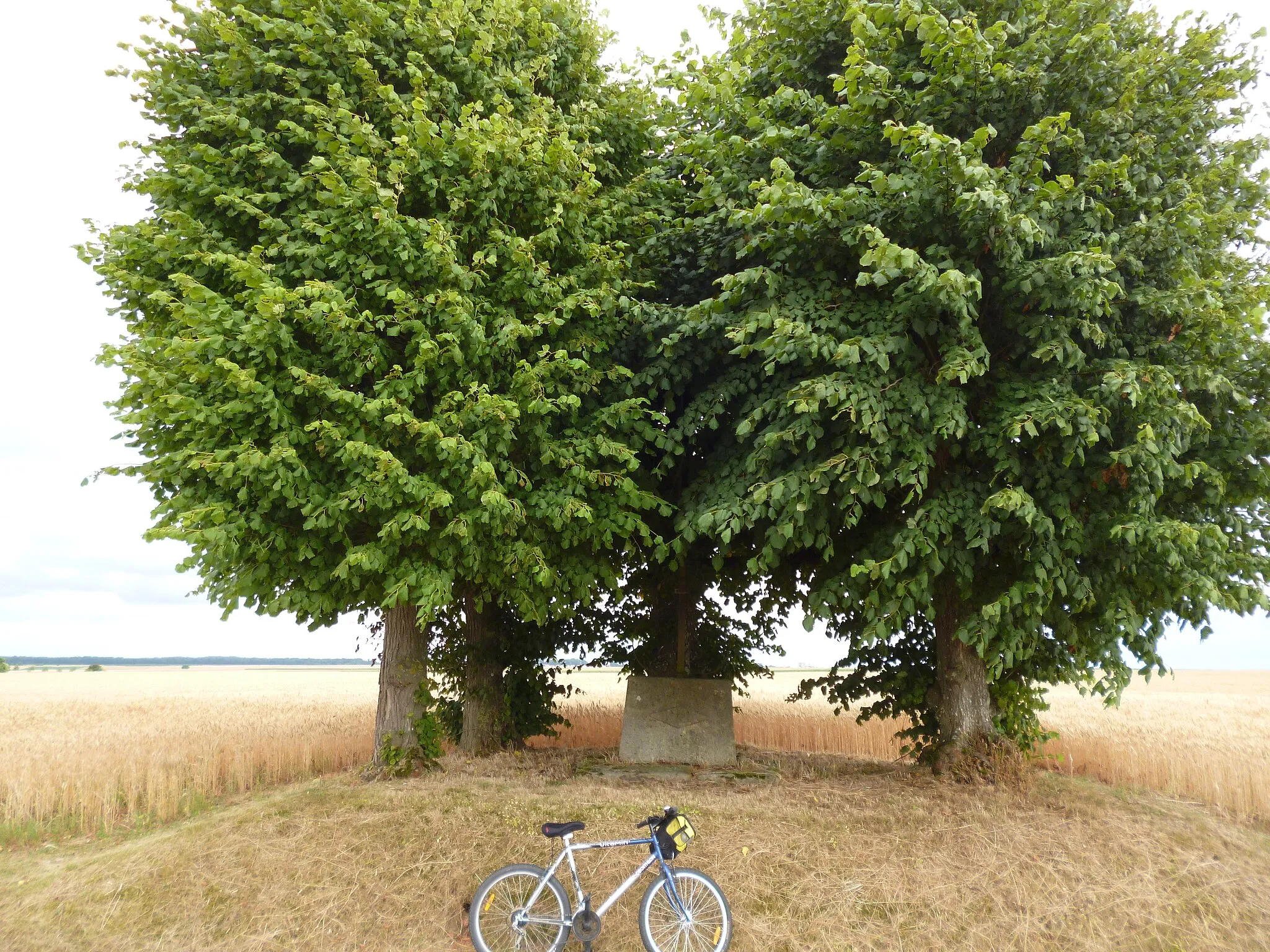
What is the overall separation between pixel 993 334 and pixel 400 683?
363 inches

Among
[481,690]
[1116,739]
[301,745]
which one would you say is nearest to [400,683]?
[481,690]

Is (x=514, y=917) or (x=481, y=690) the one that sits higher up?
(x=481, y=690)

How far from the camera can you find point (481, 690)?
13.2 meters

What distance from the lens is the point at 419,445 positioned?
888 centimetres

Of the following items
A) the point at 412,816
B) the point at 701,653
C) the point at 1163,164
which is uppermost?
the point at 1163,164

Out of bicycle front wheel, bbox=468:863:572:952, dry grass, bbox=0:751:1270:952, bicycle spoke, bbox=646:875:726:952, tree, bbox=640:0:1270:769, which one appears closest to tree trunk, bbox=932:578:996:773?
tree, bbox=640:0:1270:769

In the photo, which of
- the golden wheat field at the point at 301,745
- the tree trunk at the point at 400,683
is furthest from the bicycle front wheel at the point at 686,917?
the golden wheat field at the point at 301,745

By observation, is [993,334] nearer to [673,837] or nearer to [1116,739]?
[673,837]

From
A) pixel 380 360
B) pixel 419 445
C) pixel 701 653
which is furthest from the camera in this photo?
pixel 701 653

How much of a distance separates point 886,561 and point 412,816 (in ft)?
18.7

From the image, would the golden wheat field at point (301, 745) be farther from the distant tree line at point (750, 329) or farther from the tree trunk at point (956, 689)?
the distant tree line at point (750, 329)

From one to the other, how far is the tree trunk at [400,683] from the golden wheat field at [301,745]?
2.79 meters

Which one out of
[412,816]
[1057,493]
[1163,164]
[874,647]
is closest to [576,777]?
[412,816]

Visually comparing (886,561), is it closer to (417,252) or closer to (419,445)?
(419,445)
